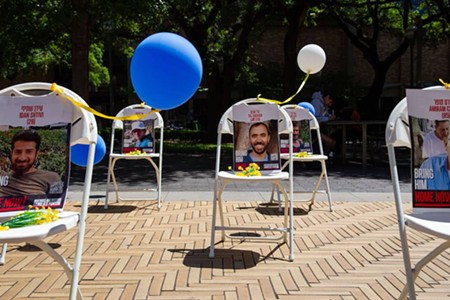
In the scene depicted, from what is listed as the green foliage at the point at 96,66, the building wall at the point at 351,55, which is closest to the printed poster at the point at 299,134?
the green foliage at the point at 96,66

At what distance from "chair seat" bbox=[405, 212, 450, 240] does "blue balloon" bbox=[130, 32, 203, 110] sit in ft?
5.00

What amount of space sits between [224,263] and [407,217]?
1641 millimetres

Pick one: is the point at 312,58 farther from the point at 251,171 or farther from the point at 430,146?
the point at 430,146

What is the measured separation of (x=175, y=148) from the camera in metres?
14.0

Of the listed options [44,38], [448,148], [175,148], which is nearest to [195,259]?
[448,148]

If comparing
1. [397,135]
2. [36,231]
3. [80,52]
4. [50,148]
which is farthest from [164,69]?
[80,52]

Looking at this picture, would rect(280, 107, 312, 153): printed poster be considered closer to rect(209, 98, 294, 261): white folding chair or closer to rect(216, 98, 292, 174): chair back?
rect(209, 98, 294, 261): white folding chair

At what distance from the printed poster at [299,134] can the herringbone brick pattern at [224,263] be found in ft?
3.35

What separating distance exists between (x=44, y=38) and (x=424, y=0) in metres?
15.4

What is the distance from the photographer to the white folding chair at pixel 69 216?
6.97 ft

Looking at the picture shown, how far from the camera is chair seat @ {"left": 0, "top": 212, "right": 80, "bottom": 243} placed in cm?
207

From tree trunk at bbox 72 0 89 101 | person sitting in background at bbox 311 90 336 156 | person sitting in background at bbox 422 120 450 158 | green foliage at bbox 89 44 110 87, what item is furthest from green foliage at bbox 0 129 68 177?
green foliage at bbox 89 44 110 87

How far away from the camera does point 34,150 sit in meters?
2.55

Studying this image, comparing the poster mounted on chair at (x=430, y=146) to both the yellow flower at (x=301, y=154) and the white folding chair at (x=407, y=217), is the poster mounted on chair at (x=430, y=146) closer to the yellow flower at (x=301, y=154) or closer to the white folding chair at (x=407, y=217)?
the white folding chair at (x=407, y=217)
